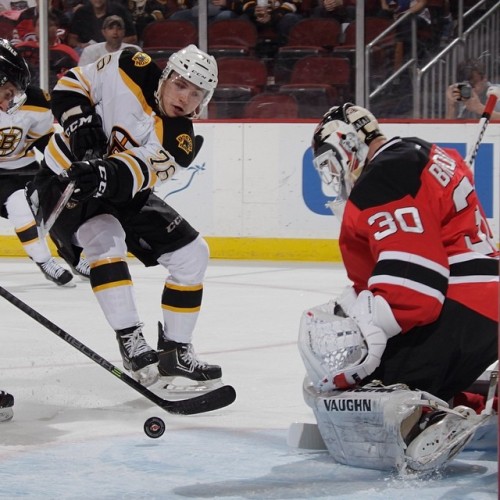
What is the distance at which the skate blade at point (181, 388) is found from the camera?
302 cm

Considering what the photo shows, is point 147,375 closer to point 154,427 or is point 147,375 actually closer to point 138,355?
point 138,355

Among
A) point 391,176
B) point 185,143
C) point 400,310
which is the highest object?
point 391,176

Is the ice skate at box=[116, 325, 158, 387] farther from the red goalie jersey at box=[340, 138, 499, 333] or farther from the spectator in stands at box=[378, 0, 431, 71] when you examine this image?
the spectator in stands at box=[378, 0, 431, 71]

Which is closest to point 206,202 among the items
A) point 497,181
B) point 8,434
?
point 497,181

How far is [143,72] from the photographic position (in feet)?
10.0

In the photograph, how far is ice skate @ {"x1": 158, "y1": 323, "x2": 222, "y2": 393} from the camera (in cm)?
305

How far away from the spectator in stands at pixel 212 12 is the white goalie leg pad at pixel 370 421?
4870mm

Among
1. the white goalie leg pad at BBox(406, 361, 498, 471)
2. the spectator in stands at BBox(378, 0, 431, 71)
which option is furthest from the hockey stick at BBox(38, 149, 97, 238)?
the spectator in stands at BBox(378, 0, 431, 71)

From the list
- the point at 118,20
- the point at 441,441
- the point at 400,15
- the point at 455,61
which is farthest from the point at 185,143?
the point at 118,20

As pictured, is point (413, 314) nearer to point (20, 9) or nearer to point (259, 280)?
point (259, 280)

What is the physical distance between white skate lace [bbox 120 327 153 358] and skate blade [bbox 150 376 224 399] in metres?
0.14

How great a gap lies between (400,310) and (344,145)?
36 cm

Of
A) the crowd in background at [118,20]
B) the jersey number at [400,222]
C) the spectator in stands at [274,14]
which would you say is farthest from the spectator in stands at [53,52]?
the jersey number at [400,222]

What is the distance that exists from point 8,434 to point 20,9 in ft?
16.2
